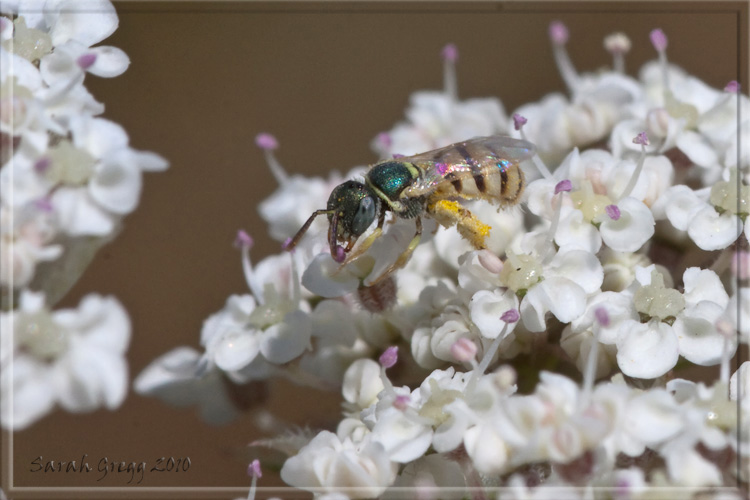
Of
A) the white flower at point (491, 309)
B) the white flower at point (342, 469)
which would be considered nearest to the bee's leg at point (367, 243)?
the white flower at point (491, 309)

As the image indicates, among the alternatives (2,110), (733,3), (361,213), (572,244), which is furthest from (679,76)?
(2,110)

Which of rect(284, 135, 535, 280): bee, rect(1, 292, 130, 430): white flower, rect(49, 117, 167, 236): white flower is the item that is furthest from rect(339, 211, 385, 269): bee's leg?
rect(1, 292, 130, 430): white flower

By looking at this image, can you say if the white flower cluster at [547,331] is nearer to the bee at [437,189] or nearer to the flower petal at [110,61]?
the bee at [437,189]

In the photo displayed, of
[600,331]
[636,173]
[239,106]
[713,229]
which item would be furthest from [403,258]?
[239,106]

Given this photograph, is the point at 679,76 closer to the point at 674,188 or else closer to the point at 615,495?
the point at 674,188

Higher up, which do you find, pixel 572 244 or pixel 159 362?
pixel 572 244

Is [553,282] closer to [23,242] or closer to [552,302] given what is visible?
[552,302]

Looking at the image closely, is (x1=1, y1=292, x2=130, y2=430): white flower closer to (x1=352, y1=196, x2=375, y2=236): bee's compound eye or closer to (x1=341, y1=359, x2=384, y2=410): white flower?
(x1=352, y1=196, x2=375, y2=236): bee's compound eye
